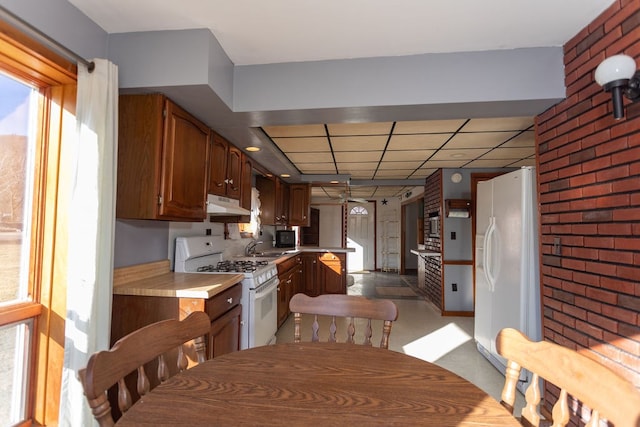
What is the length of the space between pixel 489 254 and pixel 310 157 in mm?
2285

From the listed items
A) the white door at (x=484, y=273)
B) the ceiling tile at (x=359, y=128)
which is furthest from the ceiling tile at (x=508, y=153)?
the ceiling tile at (x=359, y=128)

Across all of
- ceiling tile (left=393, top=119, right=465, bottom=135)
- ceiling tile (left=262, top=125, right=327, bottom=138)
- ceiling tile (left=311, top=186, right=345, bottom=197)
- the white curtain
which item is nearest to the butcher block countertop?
the white curtain

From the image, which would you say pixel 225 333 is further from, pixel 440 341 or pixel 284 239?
pixel 284 239

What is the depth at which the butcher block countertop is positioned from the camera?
6.07ft

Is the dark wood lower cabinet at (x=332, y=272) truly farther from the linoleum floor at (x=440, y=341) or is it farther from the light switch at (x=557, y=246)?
the light switch at (x=557, y=246)

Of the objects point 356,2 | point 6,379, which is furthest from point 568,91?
point 6,379

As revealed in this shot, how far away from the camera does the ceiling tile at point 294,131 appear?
2.83m

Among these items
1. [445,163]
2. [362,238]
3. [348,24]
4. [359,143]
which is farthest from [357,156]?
[362,238]

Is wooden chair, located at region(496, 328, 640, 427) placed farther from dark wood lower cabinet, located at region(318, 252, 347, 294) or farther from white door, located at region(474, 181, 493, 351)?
dark wood lower cabinet, located at region(318, 252, 347, 294)

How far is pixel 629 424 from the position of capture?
25.2 inches

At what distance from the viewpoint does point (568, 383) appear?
0.82 metres

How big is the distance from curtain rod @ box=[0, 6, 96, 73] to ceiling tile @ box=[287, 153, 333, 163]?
2.40 m

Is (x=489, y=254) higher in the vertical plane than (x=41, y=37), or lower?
lower

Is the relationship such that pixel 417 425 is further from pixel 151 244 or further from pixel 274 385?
pixel 151 244
